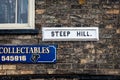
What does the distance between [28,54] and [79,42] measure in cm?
98

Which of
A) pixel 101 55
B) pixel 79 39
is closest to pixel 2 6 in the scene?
pixel 79 39

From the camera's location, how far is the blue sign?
749 cm

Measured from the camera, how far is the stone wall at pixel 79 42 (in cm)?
748

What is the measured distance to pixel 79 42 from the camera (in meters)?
7.55

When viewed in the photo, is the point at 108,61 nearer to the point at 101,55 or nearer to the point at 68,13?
the point at 101,55

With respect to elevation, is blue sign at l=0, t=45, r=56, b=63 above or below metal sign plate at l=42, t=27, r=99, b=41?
below

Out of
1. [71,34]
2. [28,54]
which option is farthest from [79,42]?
[28,54]

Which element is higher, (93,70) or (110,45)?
(110,45)

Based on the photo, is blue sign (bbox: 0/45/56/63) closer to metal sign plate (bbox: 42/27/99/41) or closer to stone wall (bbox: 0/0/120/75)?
stone wall (bbox: 0/0/120/75)

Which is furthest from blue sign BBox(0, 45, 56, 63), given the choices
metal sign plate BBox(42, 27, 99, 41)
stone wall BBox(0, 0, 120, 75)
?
metal sign plate BBox(42, 27, 99, 41)

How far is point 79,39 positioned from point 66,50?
1.05 feet

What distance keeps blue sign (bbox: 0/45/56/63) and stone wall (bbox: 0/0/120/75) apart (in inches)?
3.3

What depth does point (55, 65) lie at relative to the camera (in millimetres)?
7492

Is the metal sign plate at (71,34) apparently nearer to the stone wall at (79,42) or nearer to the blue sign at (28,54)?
the stone wall at (79,42)
